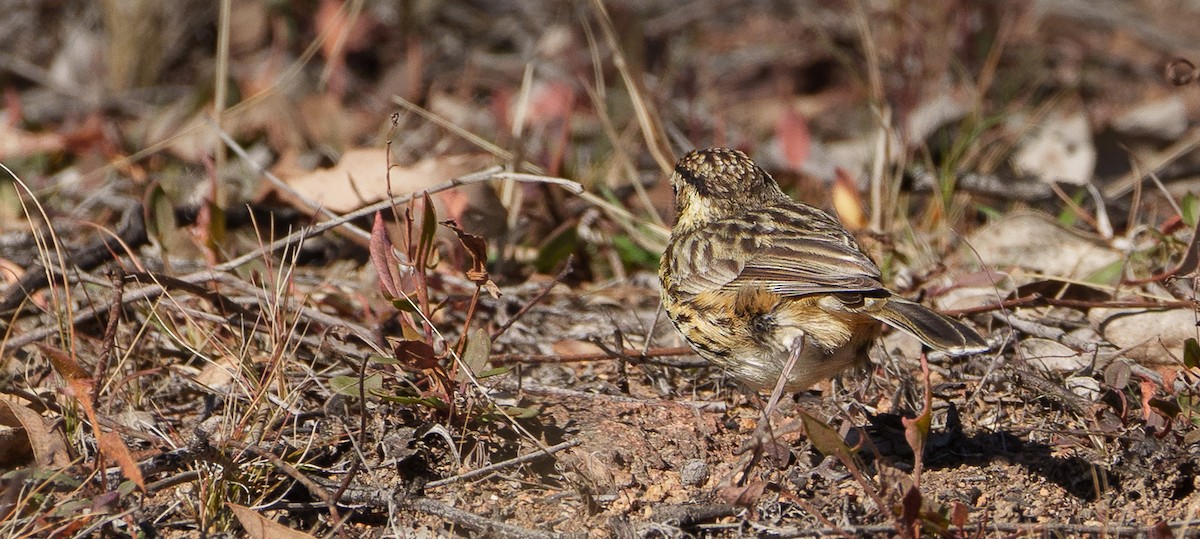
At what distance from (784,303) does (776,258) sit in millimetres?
173

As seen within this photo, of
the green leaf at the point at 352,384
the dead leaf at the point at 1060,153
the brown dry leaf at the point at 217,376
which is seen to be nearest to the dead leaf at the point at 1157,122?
the dead leaf at the point at 1060,153

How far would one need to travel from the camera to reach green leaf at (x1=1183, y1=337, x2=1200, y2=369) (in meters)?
3.81

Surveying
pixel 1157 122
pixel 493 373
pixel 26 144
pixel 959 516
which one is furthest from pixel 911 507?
pixel 26 144

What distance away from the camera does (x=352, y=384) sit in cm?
390

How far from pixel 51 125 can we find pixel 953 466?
20.2 ft

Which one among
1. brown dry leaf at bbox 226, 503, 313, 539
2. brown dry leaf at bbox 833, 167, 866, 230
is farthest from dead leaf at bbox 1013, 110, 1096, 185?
brown dry leaf at bbox 226, 503, 313, 539

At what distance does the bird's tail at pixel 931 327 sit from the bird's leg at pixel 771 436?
0.28 m

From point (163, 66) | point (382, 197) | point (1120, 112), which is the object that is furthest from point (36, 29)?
point (1120, 112)

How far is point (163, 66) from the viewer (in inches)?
357

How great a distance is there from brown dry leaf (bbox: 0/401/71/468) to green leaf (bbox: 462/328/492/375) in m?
1.21

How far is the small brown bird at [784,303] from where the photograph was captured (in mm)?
3798

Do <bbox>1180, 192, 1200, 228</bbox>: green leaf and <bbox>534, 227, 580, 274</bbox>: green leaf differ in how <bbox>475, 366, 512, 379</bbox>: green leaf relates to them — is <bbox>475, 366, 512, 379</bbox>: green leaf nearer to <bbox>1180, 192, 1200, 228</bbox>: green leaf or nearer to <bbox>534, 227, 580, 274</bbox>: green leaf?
<bbox>534, 227, 580, 274</bbox>: green leaf

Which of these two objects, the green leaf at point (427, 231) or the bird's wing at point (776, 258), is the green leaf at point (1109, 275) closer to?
the bird's wing at point (776, 258)

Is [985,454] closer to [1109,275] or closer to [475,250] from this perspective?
[1109,275]
